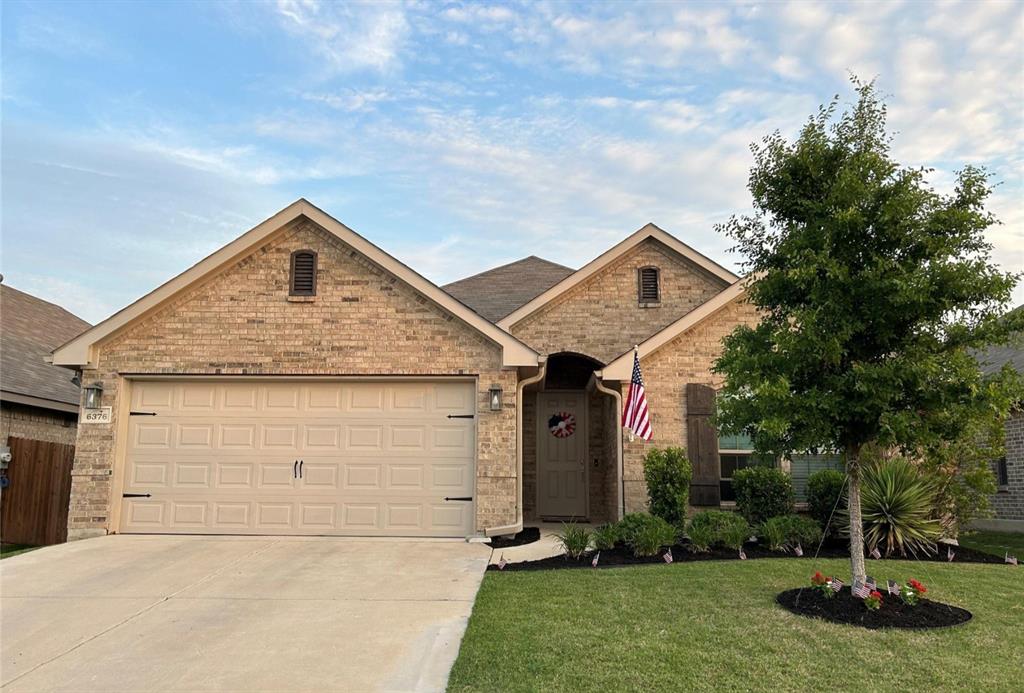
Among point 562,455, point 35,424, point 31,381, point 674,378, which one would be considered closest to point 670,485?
point 674,378

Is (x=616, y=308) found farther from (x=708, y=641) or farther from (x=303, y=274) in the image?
(x=708, y=641)

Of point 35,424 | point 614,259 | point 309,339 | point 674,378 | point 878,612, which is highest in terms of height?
point 614,259

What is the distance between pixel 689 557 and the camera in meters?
9.27

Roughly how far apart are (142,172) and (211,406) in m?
7.29

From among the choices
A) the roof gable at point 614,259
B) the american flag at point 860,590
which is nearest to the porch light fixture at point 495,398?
the roof gable at point 614,259

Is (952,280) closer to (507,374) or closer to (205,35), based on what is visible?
(507,374)

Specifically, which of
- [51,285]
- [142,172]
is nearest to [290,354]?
[142,172]

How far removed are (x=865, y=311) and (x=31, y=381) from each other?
14.4 metres

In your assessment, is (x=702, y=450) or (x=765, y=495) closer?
(x=765, y=495)

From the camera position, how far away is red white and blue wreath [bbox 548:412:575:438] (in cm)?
1555

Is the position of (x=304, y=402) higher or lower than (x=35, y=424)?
higher

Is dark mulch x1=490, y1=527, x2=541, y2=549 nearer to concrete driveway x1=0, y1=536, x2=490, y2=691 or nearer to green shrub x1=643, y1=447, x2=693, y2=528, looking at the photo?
concrete driveway x1=0, y1=536, x2=490, y2=691

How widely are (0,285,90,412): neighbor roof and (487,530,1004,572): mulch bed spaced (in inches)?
388

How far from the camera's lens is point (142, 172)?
1565 centimetres
